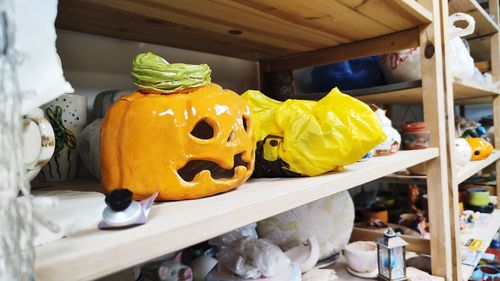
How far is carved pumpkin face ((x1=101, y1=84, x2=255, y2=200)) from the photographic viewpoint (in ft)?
1.23

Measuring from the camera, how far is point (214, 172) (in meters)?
0.47

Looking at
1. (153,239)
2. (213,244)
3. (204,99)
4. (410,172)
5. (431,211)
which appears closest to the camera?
(153,239)

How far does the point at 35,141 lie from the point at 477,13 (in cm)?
170

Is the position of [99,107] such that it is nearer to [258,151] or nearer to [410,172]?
[258,151]

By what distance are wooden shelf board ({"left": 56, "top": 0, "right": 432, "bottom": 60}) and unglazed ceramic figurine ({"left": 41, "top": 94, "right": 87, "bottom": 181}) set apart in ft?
0.48

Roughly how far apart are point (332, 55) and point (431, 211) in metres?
0.47

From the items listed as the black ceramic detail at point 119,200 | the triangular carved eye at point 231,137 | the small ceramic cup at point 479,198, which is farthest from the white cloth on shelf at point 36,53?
the small ceramic cup at point 479,198

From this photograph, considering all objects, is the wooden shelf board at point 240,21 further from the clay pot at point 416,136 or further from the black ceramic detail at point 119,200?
the black ceramic detail at point 119,200

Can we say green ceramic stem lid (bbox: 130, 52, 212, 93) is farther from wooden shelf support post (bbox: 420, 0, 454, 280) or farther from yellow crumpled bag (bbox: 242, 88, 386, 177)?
wooden shelf support post (bbox: 420, 0, 454, 280)

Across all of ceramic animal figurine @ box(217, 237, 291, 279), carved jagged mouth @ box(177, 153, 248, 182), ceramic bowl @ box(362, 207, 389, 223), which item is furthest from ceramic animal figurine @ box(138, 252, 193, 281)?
ceramic bowl @ box(362, 207, 389, 223)

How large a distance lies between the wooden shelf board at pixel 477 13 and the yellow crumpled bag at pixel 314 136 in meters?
1.17

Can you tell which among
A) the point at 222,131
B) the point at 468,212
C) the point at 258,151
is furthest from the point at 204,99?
the point at 468,212

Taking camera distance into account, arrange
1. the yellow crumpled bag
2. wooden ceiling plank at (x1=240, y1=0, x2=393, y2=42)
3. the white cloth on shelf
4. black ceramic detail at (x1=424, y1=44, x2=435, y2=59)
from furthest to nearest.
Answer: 1. black ceramic detail at (x1=424, y1=44, x2=435, y2=59)
2. wooden ceiling plank at (x1=240, y1=0, x2=393, y2=42)
3. the yellow crumpled bag
4. the white cloth on shelf

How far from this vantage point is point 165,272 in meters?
0.54
